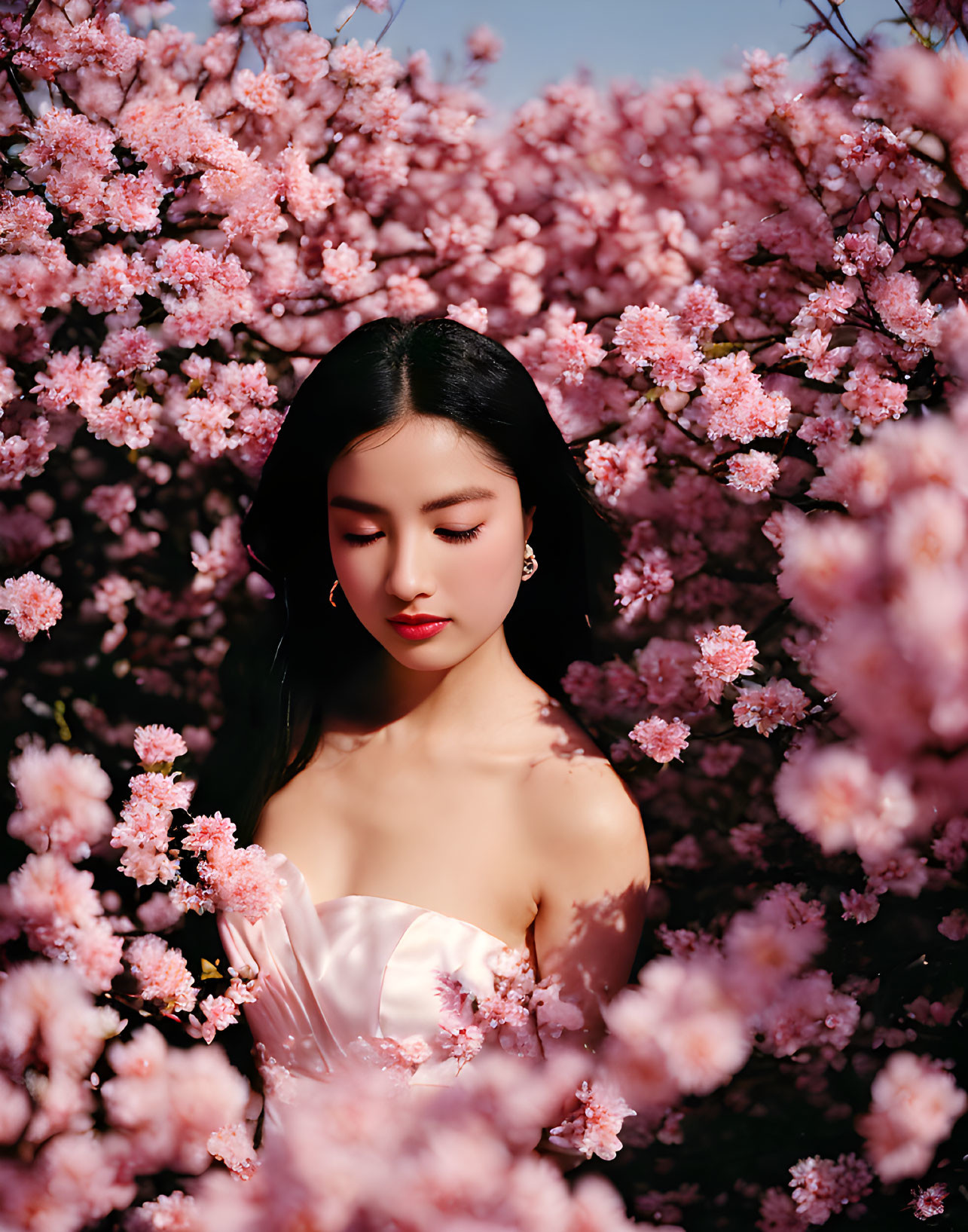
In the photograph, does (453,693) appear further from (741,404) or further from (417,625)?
(741,404)

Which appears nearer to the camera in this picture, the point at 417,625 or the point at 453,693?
the point at 417,625

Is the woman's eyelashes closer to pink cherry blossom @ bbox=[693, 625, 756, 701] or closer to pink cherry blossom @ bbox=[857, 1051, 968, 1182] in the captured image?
pink cherry blossom @ bbox=[693, 625, 756, 701]

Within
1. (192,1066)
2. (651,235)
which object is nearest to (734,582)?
(651,235)

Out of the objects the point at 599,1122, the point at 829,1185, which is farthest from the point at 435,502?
the point at 829,1185

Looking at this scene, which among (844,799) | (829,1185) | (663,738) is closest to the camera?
(844,799)

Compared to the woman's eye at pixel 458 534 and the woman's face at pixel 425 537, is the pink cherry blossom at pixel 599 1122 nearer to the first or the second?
the woman's face at pixel 425 537

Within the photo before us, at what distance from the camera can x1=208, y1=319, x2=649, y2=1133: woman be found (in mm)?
1711

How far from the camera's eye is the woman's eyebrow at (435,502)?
167 centimetres

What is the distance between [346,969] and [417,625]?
0.64 metres

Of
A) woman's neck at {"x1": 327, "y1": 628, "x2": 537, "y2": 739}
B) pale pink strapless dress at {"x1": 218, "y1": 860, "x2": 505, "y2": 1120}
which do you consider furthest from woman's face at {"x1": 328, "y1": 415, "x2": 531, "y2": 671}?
pale pink strapless dress at {"x1": 218, "y1": 860, "x2": 505, "y2": 1120}

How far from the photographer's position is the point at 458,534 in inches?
67.0

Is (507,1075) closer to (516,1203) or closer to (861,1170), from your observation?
(516,1203)

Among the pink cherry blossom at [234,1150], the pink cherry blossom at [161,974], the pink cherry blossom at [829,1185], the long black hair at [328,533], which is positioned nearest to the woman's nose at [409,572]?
the long black hair at [328,533]

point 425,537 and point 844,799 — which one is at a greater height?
point 425,537
